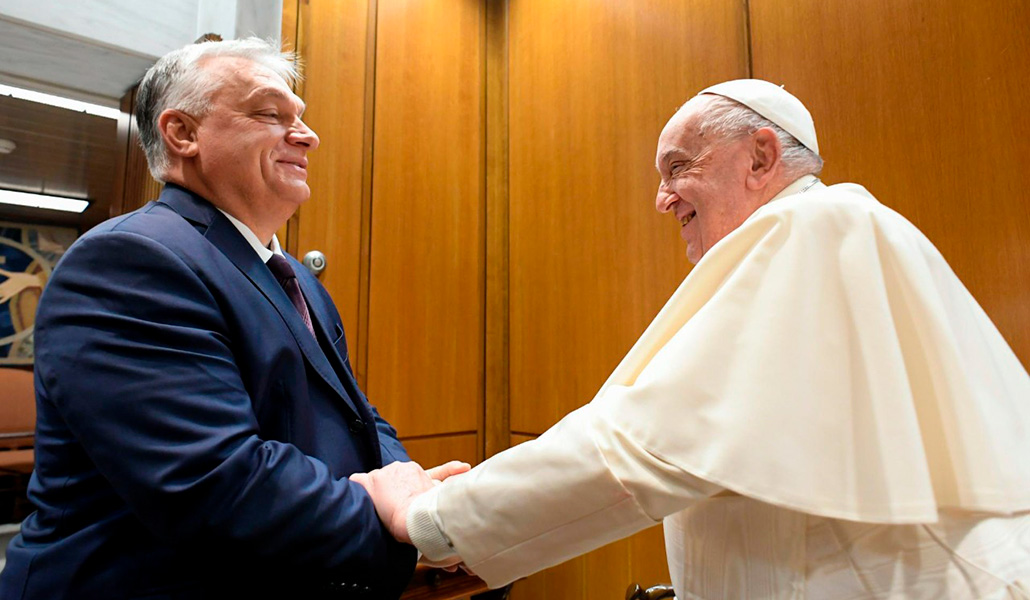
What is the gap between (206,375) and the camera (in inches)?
41.4

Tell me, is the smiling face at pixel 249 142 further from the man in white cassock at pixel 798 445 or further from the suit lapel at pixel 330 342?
the man in white cassock at pixel 798 445

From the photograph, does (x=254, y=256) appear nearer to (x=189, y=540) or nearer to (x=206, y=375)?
(x=206, y=375)

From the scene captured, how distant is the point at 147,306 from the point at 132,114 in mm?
2461

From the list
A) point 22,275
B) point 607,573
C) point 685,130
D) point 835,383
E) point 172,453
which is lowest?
point 607,573

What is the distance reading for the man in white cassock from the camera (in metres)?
0.94

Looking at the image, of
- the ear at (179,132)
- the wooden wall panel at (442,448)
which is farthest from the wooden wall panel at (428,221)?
the ear at (179,132)

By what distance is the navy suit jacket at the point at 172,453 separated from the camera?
99 centimetres

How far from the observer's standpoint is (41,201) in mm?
6832

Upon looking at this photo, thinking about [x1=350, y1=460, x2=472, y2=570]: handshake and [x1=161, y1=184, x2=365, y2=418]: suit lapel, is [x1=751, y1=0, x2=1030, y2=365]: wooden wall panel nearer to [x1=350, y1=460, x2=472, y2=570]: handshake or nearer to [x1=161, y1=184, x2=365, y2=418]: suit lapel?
[x1=350, y1=460, x2=472, y2=570]: handshake

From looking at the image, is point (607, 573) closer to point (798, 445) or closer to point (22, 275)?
point (798, 445)

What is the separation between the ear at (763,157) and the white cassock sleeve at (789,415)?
47 cm

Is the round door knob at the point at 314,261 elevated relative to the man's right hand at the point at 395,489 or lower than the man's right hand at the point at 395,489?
elevated

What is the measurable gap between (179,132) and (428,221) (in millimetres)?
1624

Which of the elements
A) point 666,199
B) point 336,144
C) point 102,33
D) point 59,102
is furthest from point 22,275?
point 666,199
